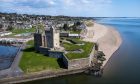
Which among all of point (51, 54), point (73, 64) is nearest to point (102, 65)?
point (73, 64)

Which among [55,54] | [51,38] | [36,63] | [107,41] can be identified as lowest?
[107,41]

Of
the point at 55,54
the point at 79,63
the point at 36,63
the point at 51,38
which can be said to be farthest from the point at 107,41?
the point at 36,63

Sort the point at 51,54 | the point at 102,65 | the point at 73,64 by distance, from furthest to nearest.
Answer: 1. the point at 51,54
2. the point at 102,65
3. the point at 73,64

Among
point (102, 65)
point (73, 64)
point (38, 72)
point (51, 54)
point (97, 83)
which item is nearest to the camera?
point (97, 83)

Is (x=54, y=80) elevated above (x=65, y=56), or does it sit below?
below

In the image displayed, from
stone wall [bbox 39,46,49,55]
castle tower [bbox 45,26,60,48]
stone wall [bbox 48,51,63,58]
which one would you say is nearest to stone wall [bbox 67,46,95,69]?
stone wall [bbox 48,51,63,58]

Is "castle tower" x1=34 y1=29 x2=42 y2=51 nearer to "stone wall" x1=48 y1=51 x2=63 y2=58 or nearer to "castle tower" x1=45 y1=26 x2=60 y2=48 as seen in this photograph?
"castle tower" x1=45 y1=26 x2=60 y2=48

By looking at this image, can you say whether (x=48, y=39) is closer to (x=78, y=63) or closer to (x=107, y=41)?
(x=78, y=63)

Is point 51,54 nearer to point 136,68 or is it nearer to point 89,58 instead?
point 89,58
